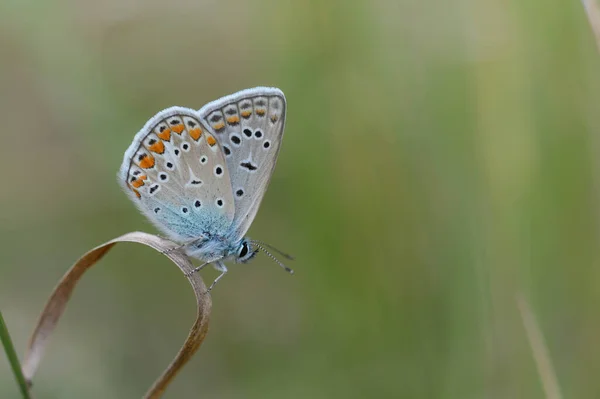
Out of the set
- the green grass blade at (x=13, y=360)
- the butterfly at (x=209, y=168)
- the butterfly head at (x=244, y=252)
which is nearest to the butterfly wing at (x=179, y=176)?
the butterfly at (x=209, y=168)

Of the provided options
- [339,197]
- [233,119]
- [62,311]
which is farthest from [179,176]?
[339,197]

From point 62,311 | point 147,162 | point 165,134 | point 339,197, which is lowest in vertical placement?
point 339,197

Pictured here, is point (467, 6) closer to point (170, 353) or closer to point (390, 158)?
point (390, 158)

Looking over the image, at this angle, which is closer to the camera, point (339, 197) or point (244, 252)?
point (244, 252)

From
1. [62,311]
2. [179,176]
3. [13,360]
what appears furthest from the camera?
[179,176]

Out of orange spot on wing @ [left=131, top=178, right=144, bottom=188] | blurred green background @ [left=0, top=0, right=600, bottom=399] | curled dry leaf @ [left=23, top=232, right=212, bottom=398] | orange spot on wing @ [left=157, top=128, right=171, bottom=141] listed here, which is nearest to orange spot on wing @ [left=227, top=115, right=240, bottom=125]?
orange spot on wing @ [left=157, top=128, right=171, bottom=141]

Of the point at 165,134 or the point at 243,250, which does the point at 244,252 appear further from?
the point at 165,134

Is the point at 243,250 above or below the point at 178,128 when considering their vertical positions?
below

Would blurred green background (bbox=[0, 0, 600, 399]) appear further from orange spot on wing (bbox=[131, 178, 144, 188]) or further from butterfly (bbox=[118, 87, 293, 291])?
orange spot on wing (bbox=[131, 178, 144, 188])
